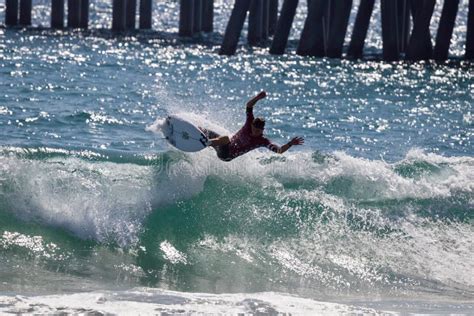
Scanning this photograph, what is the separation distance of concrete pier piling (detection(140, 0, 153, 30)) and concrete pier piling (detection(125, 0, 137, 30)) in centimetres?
33

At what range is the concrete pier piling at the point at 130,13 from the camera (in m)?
39.1

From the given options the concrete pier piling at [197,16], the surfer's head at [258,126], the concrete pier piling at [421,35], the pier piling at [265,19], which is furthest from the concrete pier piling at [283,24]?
the surfer's head at [258,126]

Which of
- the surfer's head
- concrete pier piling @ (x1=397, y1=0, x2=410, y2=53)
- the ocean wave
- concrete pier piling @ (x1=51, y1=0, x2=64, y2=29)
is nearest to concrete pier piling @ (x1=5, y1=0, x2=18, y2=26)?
concrete pier piling @ (x1=51, y1=0, x2=64, y2=29)

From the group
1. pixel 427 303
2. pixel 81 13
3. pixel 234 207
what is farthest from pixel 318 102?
pixel 81 13

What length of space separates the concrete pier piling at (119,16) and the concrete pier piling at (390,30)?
9.05m

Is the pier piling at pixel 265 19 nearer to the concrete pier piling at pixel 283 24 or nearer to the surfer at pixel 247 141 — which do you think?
the concrete pier piling at pixel 283 24

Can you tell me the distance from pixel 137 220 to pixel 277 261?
1.78m

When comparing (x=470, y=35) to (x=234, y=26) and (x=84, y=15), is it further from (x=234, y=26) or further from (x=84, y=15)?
(x=84, y=15)

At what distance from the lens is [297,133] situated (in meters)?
20.9

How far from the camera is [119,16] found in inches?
1505

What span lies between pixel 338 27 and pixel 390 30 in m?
1.40

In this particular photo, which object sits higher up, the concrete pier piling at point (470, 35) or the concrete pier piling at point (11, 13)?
the concrete pier piling at point (470, 35)

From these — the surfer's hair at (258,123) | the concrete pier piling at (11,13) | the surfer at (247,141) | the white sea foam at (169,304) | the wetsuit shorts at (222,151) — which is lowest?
the white sea foam at (169,304)

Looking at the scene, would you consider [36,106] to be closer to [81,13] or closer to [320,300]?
[320,300]
